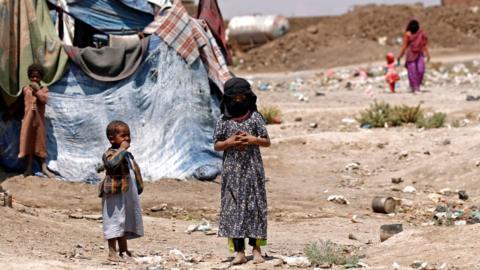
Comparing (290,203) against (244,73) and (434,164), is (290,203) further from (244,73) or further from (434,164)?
(244,73)

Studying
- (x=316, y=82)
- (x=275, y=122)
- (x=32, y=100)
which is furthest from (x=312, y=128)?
(x=316, y=82)

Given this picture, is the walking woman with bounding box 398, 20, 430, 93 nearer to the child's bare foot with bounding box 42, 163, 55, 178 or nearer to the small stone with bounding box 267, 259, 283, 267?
the child's bare foot with bounding box 42, 163, 55, 178

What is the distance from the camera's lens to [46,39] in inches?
478

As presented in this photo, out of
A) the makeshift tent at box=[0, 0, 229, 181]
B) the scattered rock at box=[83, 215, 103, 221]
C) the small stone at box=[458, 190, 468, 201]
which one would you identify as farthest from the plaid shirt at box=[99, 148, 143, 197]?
the small stone at box=[458, 190, 468, 201]

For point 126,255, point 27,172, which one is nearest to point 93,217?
point 27,172

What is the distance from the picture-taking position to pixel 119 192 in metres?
7.62

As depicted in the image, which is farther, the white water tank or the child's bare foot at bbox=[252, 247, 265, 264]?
the white water tank

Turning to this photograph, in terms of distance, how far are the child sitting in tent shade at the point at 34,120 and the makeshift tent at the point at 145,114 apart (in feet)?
1.00

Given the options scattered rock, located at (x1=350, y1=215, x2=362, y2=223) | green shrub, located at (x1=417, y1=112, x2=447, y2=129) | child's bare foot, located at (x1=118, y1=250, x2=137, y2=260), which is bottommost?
scattered rock, located at (x1=350, y1=215, x2=362, y2=223)

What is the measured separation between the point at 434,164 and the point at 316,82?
50.8ft

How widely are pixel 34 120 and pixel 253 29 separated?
33.1 meters

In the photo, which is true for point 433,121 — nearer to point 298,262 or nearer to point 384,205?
point 384,205

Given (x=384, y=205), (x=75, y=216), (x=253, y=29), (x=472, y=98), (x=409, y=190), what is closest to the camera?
(x=75, y=216)

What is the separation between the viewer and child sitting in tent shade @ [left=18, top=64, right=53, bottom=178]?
37.3 ft
